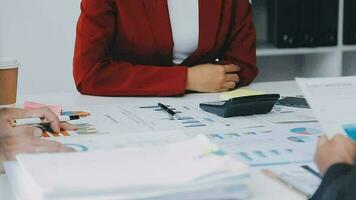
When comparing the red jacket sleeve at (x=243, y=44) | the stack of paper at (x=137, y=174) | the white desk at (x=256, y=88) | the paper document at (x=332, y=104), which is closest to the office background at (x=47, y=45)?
the red jacket sleeve at (x=243, y=44)

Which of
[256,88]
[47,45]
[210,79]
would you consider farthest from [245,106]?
[47,45]

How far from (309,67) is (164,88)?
160 centimetres

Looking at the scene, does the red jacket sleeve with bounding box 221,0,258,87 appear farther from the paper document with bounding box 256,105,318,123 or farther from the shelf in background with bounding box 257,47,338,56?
the shelf in background with bounding box 257,47,338,56

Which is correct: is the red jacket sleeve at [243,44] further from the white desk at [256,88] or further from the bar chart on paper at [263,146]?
the bar chart on paper at [263,146]

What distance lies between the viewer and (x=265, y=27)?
2.99 m

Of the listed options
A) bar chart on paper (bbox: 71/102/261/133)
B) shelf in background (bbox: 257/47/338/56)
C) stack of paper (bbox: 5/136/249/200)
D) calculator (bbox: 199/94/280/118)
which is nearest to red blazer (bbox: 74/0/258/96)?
bar chart on paper (bbox: 71/102/261/133)

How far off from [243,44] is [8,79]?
81 centimetres

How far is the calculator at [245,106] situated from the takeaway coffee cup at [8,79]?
507mm

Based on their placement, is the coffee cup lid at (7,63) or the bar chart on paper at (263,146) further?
the coffee cup lid at (7,63)

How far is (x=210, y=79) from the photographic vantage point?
68.5 inches

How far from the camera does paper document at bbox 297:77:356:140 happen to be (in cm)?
92

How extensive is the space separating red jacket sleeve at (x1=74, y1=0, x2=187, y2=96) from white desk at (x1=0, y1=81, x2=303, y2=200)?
0.13 ft

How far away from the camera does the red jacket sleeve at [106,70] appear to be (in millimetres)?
1704

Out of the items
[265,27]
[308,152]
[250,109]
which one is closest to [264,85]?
[250,109]
